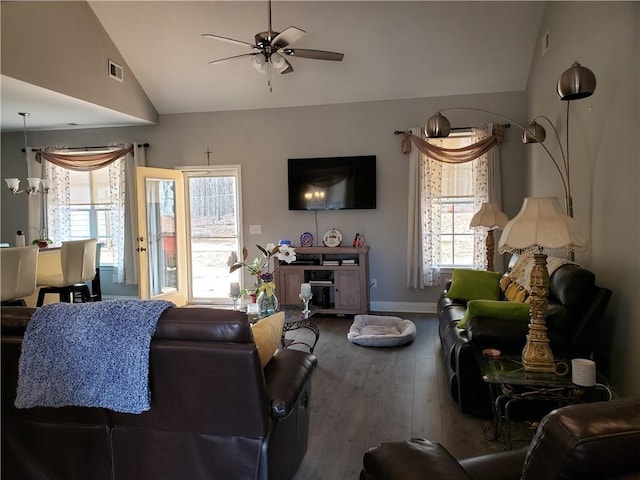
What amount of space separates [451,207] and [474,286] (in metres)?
1.71

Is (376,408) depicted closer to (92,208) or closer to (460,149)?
(460,149)

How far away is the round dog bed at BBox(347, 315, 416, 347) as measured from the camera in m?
4.39

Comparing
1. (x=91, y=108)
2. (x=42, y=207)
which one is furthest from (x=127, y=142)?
(x=42, y=207)

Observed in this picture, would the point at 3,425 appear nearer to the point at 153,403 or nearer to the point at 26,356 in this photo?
the point at 26,356

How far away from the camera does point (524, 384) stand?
2.31 metres

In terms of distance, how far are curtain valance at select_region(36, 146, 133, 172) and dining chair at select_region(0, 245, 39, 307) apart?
2.22m

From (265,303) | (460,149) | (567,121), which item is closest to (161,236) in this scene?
(265,303)

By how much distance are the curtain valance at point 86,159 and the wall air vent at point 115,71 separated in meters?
1.17

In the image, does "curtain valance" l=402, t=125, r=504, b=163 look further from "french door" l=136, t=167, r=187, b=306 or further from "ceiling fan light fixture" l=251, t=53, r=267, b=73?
"french door" l=136, t=167, r=187, b=306

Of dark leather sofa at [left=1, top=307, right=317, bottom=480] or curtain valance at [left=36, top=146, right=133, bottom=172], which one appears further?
curtain valance at [left=36, top=146, right=133, bottom=172]

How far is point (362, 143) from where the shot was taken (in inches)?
229

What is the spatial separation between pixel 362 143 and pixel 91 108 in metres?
3.28

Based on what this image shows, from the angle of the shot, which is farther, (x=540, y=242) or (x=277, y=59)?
(x=277, y=59)

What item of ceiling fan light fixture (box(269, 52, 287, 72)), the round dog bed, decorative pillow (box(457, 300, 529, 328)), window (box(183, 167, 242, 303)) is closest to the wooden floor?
the round dog bed
